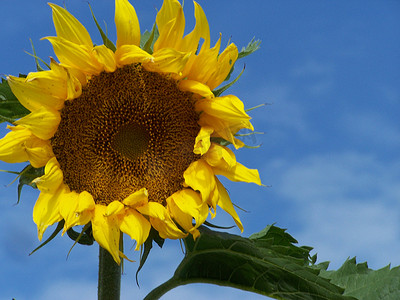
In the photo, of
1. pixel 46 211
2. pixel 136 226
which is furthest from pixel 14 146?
pixel 136 226

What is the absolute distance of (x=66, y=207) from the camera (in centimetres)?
370

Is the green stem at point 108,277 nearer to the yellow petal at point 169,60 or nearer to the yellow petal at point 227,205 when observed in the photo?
the yellow petal at point 227,205

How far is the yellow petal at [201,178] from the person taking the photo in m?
3.70

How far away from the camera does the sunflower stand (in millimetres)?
3693

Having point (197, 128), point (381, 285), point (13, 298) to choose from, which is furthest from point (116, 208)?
point (381, 285)

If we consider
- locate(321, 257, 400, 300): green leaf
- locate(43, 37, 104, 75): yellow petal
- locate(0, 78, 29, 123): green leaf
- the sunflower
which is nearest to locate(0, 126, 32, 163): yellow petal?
the sunflower

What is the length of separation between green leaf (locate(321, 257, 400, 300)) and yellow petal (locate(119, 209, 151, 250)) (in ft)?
3.88

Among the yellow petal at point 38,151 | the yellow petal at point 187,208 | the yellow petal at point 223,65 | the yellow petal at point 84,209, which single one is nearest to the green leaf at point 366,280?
the yellow petal at point 187,208

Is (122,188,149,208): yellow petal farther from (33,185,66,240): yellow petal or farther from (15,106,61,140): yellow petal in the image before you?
(15,106,61,140): yellow petal

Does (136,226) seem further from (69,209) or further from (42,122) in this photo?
(42,122)

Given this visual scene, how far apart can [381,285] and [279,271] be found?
2.29ft

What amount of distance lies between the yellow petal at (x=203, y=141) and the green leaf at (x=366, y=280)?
113cm

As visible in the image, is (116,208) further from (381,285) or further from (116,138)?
(381,285)

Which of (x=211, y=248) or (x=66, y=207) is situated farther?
(x=211, y=248)
